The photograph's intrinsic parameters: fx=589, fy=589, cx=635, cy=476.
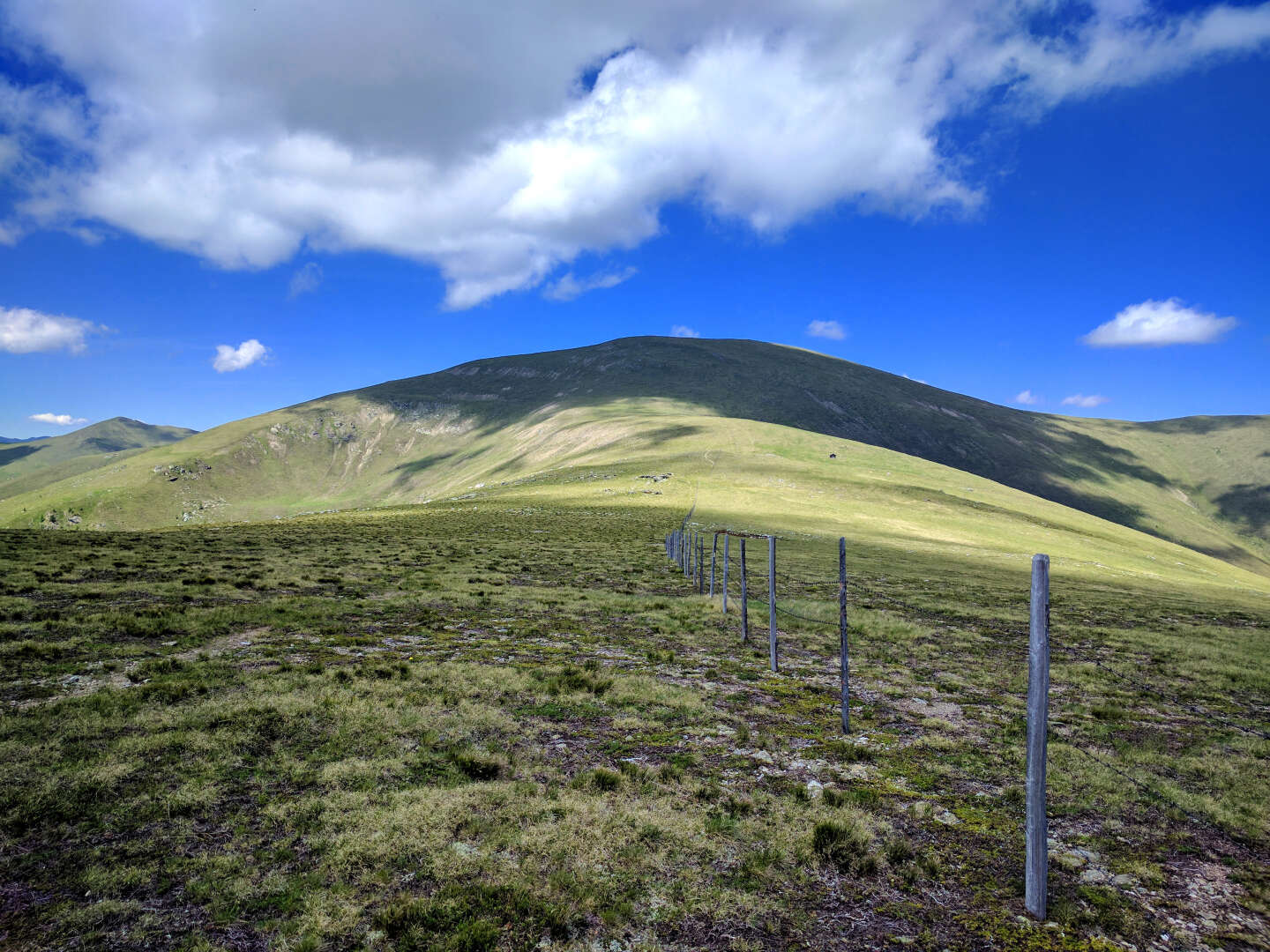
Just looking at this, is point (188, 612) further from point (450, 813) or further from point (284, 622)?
point (450, 813)

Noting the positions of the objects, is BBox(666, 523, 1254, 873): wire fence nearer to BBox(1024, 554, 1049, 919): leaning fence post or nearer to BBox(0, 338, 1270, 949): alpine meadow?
BBox(0, 338, 1270, 949): alpine meadow

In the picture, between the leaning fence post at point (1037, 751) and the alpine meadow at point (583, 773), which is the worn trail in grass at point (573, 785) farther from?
the leaning fence post at point (1037, 751)

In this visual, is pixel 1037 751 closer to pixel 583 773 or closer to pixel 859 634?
pixel 583 773

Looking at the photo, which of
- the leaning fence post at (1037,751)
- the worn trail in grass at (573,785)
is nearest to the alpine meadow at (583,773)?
the worn trail in grass at (573,785)

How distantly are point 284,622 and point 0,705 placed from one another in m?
7.76

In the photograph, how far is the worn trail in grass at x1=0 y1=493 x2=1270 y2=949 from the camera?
21.1 ft

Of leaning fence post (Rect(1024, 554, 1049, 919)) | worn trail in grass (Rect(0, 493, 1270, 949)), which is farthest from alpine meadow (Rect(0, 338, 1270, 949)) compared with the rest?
leaning fence post (Rect(1024, 554, 1049, 919))

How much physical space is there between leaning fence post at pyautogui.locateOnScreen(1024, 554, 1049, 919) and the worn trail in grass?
35 centimetres

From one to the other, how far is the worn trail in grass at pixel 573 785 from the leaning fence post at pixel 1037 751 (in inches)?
13.9

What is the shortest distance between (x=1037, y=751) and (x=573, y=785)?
20.7 ft

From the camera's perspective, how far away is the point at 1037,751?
271 inches

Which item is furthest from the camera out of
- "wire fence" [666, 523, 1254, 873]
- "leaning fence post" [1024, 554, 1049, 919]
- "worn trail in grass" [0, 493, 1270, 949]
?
"wire fence" [666, 523, 1254, 873]

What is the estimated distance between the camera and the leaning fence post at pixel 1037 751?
6656 millimetres

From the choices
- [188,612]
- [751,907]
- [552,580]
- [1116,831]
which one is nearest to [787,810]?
[751,907]
